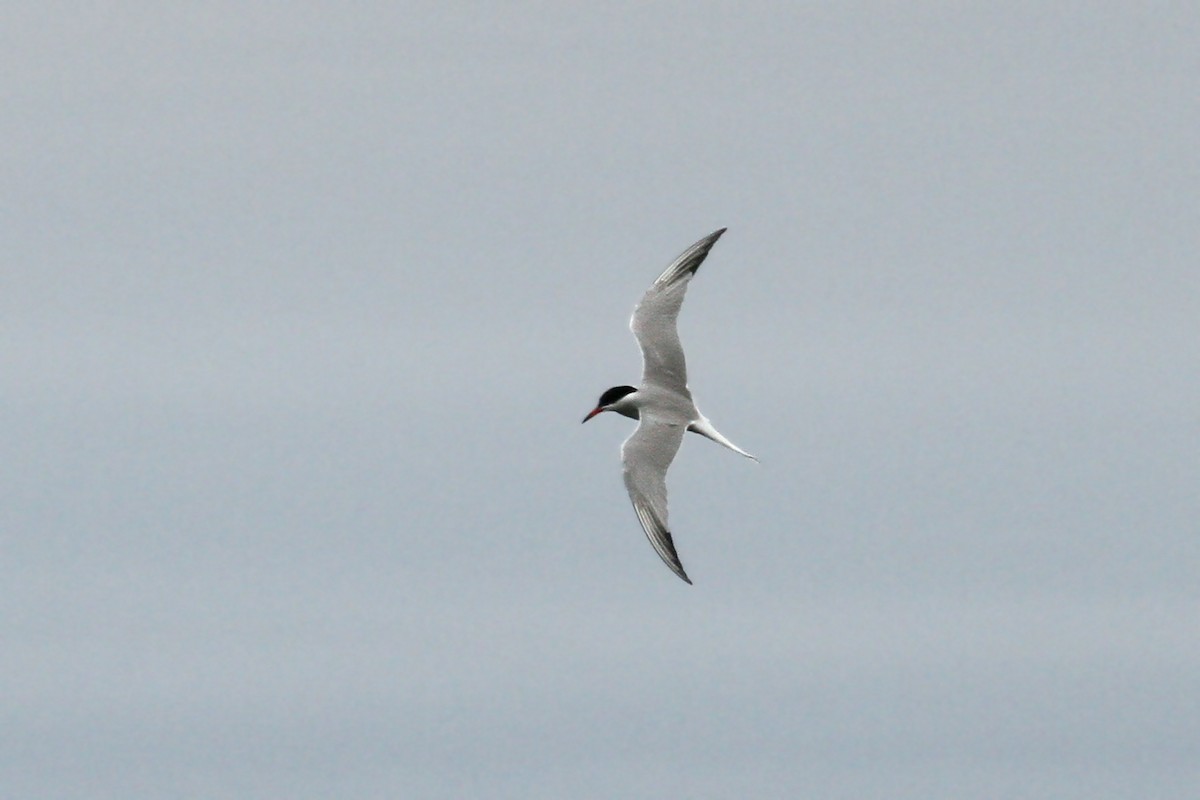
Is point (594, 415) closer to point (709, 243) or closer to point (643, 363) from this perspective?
point (643, 363)

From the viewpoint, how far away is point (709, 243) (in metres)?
44.7

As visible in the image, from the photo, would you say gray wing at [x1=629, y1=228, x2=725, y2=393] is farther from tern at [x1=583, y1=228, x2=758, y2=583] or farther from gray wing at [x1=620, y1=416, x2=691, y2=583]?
gray wing at [x1=620, y1=416, x2=691, y2=583]

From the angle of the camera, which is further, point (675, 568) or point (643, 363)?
point (643, 363)

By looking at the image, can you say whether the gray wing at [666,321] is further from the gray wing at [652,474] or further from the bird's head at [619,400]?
the gray wing at [652,474]

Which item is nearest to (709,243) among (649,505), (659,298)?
(659,298)

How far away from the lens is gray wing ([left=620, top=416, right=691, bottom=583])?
39.7 metres

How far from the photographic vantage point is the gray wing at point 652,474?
39.7 m

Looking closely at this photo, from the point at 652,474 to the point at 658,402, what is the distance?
3.04 m

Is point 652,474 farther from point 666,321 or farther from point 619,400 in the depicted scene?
point 666,321

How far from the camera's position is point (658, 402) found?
43406mm

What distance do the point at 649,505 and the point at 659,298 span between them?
20.5ft

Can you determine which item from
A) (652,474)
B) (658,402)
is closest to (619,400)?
(658,402)

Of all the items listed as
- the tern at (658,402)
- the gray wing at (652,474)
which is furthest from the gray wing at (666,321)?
the gray wing at (652,474)

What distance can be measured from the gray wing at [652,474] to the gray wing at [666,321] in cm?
201
